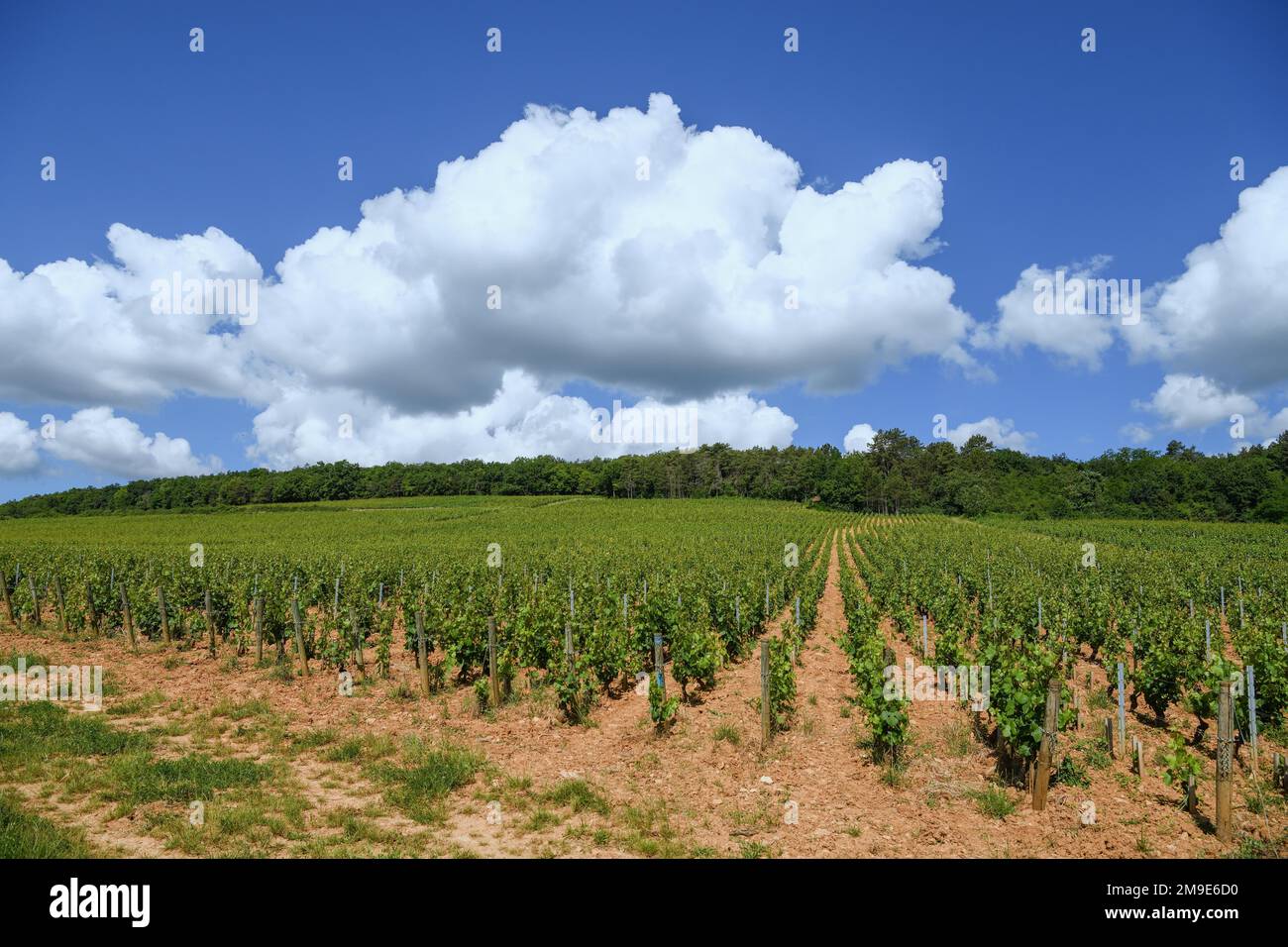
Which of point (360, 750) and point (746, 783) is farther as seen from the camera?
point (360, 750)

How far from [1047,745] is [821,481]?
109410 millimetres

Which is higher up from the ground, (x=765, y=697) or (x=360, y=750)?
(x=765, y=697)

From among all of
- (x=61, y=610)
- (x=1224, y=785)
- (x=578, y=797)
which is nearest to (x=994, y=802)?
(x=1224, y=785)

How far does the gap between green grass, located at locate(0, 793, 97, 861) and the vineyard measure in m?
0.03

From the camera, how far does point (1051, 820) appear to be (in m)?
6.62

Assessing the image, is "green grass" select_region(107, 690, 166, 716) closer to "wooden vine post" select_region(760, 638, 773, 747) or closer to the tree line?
"wooden vine post" select_region(760, 638, 773, 747)

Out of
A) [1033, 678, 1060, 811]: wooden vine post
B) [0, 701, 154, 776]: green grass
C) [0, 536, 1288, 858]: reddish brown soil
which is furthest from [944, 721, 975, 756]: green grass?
[0, 701, 154, 776]: green grass

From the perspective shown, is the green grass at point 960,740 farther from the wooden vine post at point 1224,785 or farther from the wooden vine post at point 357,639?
the wooden vine post at point 357,639

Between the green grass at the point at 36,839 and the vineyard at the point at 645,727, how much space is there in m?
0.03

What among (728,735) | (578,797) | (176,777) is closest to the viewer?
(578,797)

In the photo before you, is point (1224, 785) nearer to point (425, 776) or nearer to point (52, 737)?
point (425, 776)

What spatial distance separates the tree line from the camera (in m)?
93.8

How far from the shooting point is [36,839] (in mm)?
5820
